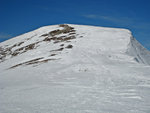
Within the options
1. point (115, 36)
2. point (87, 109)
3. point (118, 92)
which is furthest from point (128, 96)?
point (115, 36)

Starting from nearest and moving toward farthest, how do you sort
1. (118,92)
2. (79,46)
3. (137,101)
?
(137,101) < (118,92) < (79,46)

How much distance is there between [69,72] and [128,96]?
6.75m

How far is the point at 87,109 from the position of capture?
5.22m

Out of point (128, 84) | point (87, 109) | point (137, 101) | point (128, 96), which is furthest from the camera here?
point (128, 84)

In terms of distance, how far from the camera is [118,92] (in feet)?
25.0

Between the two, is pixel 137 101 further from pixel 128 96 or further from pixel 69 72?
pixel 69 72

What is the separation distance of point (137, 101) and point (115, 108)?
130cm

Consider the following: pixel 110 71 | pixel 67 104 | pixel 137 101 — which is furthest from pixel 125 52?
pixel 67 104

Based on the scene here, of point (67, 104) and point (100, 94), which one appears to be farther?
point (100, 94)

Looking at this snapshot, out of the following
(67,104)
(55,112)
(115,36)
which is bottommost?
(55,112)

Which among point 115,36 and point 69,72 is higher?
point 115,36

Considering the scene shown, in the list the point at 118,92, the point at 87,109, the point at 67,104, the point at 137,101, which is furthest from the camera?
the point at 118,92

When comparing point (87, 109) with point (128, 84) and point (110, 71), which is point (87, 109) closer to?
point (128, 84)

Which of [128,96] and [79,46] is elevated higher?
[79,46]
